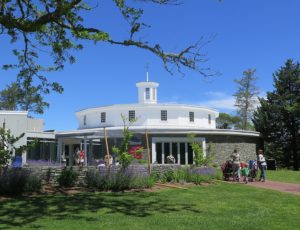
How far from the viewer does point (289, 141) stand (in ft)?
151

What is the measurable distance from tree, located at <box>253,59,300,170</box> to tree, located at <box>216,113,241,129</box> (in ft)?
88.5

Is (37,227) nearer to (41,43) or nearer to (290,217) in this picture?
(290,217)

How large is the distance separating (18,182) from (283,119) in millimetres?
36640

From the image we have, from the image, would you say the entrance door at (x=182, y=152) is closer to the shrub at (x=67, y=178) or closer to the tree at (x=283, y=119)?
the tree at (x=283, y=119)

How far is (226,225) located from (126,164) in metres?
7.66

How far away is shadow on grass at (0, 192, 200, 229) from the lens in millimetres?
10273

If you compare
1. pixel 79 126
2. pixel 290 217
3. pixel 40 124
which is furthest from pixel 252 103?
pixel 290 217

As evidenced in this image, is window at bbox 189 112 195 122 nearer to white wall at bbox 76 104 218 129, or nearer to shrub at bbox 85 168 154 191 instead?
white wall at bbox 76 104 218 129

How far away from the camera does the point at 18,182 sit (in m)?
14.4

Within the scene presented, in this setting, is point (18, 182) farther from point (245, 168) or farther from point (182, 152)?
point (182, 152)

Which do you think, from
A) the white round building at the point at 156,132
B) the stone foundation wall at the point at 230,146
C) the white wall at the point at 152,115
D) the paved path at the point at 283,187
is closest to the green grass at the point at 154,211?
the paved path at the point at 283,187

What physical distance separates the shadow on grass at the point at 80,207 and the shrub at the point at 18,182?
914 millimetres

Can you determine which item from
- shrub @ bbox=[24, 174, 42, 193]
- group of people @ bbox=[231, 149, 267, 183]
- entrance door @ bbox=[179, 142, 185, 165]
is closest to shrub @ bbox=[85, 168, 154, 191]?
shrub @ bbox=[24, 174, 42, 193]

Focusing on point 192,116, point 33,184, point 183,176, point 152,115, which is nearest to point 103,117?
point 152,115
